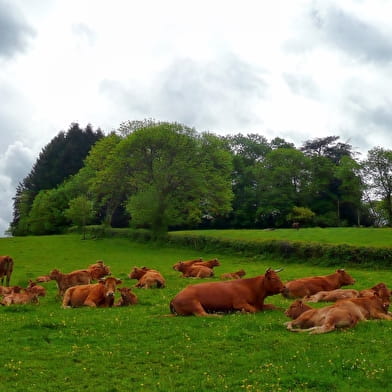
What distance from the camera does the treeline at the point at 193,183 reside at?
5509cm

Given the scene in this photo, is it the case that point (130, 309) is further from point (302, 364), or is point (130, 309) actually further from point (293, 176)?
point (293, 176)

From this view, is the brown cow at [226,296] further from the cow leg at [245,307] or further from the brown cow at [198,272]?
Answer: the brown cow at [198,272]

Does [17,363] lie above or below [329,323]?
below

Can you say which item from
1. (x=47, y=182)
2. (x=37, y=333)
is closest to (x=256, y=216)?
(x=47, y=182)

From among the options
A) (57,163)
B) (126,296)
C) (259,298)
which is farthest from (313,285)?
(57,163)

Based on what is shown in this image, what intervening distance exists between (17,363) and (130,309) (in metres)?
6.32

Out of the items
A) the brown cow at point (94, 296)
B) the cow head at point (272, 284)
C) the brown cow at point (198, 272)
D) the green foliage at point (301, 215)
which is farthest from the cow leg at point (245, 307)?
the green foliage at point (301, 215)

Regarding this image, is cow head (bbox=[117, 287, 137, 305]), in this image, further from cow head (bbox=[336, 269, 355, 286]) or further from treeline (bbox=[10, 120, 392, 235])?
treeline (bbox=[10, 120, 392, 235])

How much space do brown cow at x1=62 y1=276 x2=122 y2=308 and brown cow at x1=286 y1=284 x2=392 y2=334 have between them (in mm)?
6356

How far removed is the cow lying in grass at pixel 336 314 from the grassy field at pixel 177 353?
0.33m

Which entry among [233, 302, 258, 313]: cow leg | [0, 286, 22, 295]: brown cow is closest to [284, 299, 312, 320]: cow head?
[233, 302, 258, 313]: cow leg

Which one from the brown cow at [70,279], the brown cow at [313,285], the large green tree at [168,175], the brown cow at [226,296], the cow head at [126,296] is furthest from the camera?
the large green tree at [168,175]

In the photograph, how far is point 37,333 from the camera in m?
11.8

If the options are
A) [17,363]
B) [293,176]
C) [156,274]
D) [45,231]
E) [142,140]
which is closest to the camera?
[17,363]
